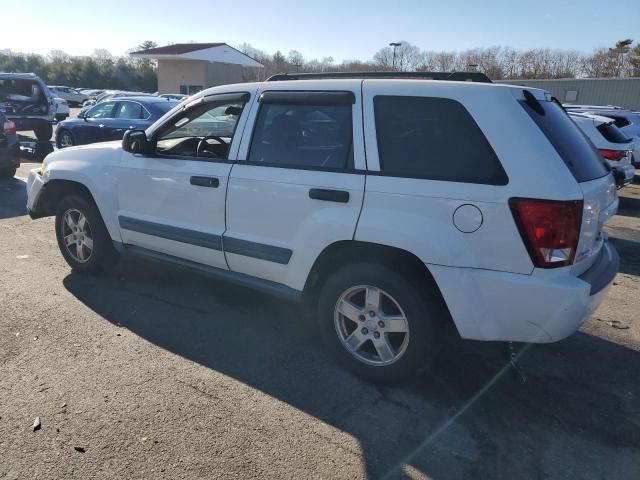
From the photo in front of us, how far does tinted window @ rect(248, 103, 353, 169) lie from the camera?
3381 mm

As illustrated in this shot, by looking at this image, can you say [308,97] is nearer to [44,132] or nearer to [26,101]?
[26,101]

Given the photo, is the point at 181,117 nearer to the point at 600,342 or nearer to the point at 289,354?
the point at 289,354

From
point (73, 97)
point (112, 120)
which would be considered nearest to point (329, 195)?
point (112, 120)

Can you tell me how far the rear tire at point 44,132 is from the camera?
1496cm

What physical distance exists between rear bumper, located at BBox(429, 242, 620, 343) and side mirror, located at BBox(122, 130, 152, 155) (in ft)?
8.71

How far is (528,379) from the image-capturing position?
3.47 metres

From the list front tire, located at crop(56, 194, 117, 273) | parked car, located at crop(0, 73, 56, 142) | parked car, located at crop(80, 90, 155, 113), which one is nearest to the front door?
front tire, located at crop(56, 194, 117, 273)

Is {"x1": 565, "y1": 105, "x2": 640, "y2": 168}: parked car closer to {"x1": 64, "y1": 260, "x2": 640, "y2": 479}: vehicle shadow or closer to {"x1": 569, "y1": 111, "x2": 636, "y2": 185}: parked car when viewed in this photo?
{"x1": 569, "y1": 111, "x2": 636, "y2": 185}: parked car

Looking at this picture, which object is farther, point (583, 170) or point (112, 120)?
point (112, 120)

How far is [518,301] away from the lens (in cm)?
283

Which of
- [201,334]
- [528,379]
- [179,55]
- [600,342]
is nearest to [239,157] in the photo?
[201,334]

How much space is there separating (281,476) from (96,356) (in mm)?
1785

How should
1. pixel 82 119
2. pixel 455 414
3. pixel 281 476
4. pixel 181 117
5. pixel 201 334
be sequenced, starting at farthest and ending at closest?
pixel 82 119, pixel 181 117, pixel 201 334, pixel 455 414, pixel 281 476

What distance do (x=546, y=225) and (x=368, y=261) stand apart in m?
1.09
